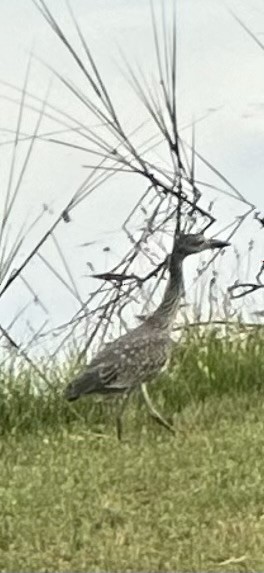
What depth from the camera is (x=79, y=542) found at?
6715 millimetres

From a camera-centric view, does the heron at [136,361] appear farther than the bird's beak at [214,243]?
No

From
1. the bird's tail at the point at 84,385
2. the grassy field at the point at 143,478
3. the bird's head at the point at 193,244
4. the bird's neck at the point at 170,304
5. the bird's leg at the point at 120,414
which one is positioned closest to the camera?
the grassy field at the point at 143,478

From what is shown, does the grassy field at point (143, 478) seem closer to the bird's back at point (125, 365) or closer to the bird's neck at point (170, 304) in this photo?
the bird's back at point (125, 365)

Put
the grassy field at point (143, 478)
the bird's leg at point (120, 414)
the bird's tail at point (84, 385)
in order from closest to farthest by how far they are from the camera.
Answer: the grassy field at point (143, 478), the bird's tail at point (84, 385), the bird's leg at point (120, 414)

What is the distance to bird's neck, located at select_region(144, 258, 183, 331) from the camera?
27.9 ft

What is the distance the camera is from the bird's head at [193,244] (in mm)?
8758

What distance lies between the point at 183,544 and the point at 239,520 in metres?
0.37

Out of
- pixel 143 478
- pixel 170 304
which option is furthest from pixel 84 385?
pixel 143 478

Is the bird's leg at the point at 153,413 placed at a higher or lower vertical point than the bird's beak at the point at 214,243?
lower

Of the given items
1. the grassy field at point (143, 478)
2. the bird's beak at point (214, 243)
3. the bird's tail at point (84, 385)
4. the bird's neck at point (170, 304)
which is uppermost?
the bird's beak at point (214, 243)

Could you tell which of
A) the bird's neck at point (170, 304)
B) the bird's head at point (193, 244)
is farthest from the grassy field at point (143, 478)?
the bird's head at point (193, 244)

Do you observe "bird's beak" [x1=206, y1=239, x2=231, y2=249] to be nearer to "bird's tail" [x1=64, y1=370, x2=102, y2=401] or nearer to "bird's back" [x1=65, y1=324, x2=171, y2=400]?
"bird's back" [x1=65, y1=324, x2=171, y2=400]

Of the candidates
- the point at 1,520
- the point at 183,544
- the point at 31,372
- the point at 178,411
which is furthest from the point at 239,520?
the point at 31,372

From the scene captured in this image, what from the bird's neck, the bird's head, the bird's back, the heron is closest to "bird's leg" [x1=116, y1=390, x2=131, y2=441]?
the heron
